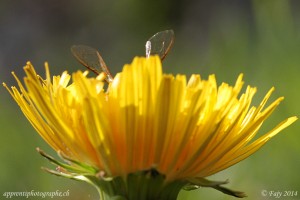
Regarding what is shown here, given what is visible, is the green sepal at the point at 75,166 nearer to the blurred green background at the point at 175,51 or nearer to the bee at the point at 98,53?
the bee at the point at 98,53

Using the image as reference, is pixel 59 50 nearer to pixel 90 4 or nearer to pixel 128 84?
pixel 90 4

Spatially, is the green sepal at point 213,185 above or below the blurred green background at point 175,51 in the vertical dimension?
below

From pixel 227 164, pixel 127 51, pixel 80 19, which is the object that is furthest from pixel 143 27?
pixel 227 164

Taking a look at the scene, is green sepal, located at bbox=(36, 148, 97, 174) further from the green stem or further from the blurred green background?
the blurred green background

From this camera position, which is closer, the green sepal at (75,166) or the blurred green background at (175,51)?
the green sepal at (75,166)

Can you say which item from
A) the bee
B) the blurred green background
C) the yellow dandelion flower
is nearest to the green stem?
the yellow dandelion flower

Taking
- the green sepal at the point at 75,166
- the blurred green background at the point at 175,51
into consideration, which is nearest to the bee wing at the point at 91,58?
the green sepal at the point at 75,166

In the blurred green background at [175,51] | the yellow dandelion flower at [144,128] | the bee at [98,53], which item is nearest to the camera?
the yellow dandelion flower at [144,128]
